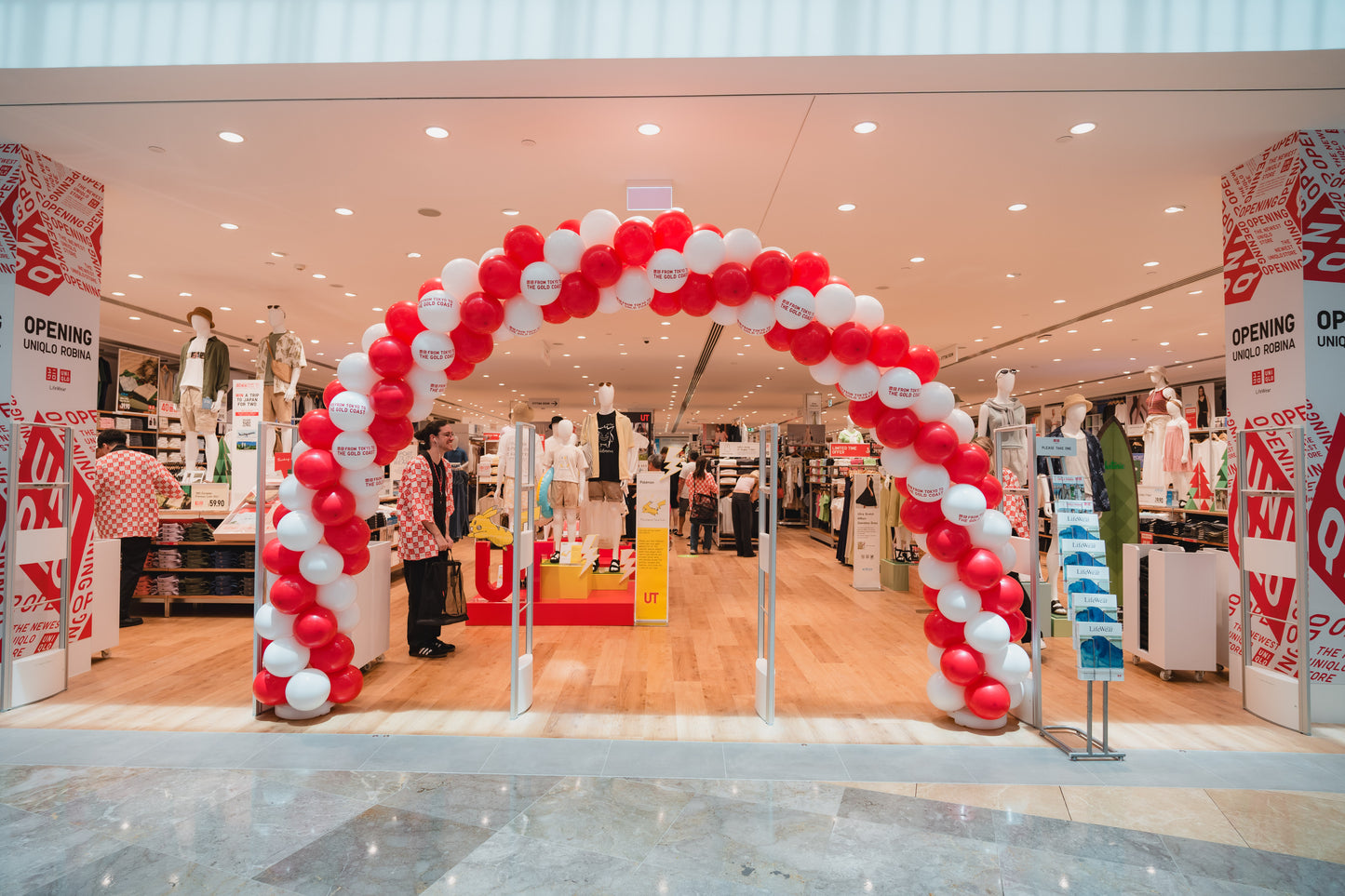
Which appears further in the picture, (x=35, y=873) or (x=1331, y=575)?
(x=1331, y=575)

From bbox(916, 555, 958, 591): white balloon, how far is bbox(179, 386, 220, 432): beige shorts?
6995 mm

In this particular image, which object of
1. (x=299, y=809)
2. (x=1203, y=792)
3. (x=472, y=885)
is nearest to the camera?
(x=472, y=885)

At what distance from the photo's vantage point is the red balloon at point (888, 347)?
3.76m

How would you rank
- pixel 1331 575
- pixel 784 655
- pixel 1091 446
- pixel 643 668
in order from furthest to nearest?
pixel 1091 446, pixel 784 655, pixel 643 668, pixel 1331 575

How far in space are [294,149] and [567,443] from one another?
13.7ft

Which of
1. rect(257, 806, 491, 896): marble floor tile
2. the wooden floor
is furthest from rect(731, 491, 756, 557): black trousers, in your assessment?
rect(257, 806, 491, 896): marble floor tile

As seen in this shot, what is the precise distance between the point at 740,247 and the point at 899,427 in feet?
3.97

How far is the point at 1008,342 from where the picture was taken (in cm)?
1100

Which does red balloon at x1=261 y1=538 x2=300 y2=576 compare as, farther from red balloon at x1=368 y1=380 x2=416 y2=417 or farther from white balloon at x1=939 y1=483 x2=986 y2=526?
white balloon at x1=939 y1=483 x2=986 y2=526

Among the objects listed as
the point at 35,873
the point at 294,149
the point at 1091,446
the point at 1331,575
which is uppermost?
the point at 294,149

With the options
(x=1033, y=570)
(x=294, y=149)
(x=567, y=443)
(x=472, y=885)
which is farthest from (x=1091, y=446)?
(x=294, y=149)

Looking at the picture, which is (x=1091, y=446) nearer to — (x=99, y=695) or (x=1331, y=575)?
(x=1331, y=575)

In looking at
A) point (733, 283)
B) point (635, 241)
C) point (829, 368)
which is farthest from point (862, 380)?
point (635, 241)

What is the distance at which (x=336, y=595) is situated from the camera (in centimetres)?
393
